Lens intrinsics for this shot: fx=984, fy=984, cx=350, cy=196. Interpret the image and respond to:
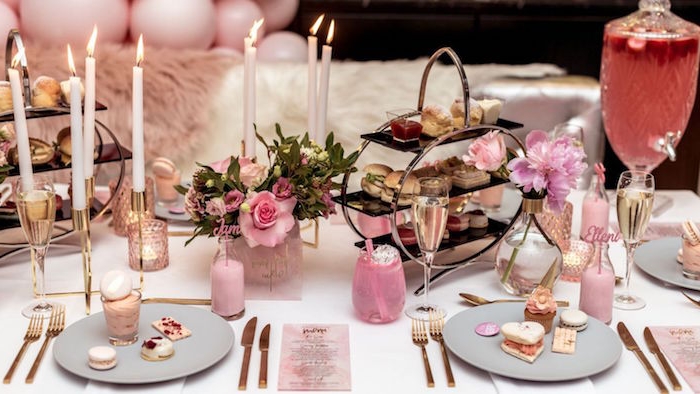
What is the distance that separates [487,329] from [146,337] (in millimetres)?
504

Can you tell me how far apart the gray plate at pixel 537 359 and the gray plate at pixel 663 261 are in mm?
287

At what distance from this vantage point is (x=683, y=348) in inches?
57.8

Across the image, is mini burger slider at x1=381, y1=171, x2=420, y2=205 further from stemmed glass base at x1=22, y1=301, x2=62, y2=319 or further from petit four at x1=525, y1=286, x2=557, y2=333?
stemmed glass base at x1=22, y1=301, x2=62, y2=319

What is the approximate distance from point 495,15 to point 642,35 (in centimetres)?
157

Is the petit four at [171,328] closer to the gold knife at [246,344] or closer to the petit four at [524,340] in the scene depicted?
the gold knife at [246,344]

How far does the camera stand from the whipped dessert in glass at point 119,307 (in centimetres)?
140

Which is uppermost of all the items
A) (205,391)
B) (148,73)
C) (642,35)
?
(642,35)

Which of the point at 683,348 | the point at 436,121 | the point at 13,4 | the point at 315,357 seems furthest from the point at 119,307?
the point at 13,4

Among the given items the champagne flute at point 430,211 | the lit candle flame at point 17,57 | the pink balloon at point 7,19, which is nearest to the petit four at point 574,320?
the champagne flute at point 430,211

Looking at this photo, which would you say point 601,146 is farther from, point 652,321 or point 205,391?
point 205,391

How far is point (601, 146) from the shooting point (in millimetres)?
3070

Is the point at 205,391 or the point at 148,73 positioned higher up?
the point at 148,73

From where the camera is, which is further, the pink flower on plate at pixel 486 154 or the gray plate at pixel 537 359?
the pink flower on plate at pixel 486 154

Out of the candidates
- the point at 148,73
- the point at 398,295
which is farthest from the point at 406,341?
the point at 148,73
